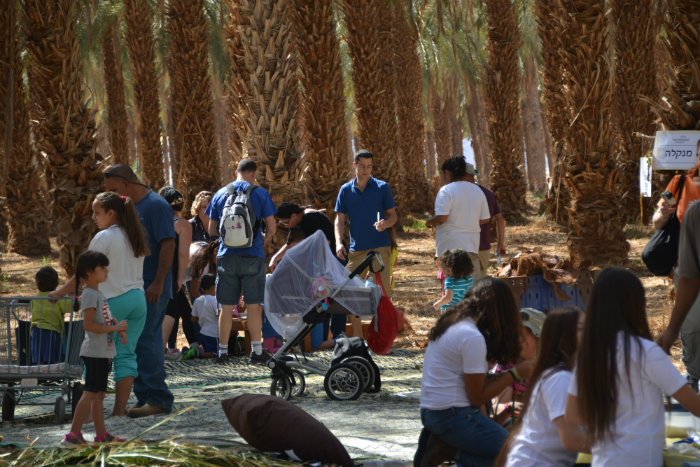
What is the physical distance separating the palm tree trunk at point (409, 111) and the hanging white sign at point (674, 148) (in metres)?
19.0

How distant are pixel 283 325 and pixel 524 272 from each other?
2254 millimetres

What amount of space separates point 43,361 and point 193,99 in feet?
44.2

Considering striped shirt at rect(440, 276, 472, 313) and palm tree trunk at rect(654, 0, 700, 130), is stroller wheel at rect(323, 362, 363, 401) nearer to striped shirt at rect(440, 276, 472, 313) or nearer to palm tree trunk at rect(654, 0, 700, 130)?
striped shirt at rect(440, 276, 472, 313)

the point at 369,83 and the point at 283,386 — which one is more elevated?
the point at 369,83

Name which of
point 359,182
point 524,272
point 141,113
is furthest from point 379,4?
point 524,272

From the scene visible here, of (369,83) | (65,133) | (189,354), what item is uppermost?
(369,83)

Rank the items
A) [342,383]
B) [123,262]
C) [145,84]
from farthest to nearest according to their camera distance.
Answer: [145,84]
[342,383]
[123,262]

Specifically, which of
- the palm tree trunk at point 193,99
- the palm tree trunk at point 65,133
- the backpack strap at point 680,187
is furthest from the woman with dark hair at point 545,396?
the palm tree trunk at point 193,99

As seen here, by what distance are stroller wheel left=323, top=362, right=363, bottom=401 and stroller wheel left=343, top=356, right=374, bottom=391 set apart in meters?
0.07

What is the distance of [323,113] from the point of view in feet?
51.7

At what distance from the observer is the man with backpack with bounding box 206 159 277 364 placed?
878 centimetres

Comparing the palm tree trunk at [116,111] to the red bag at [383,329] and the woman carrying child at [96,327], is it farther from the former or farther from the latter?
the woman carrying child at [96,327]

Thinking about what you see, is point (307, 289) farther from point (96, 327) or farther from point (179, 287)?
point (96, 327)

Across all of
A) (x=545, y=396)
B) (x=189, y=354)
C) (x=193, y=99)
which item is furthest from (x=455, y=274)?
(x=193, y=99)
